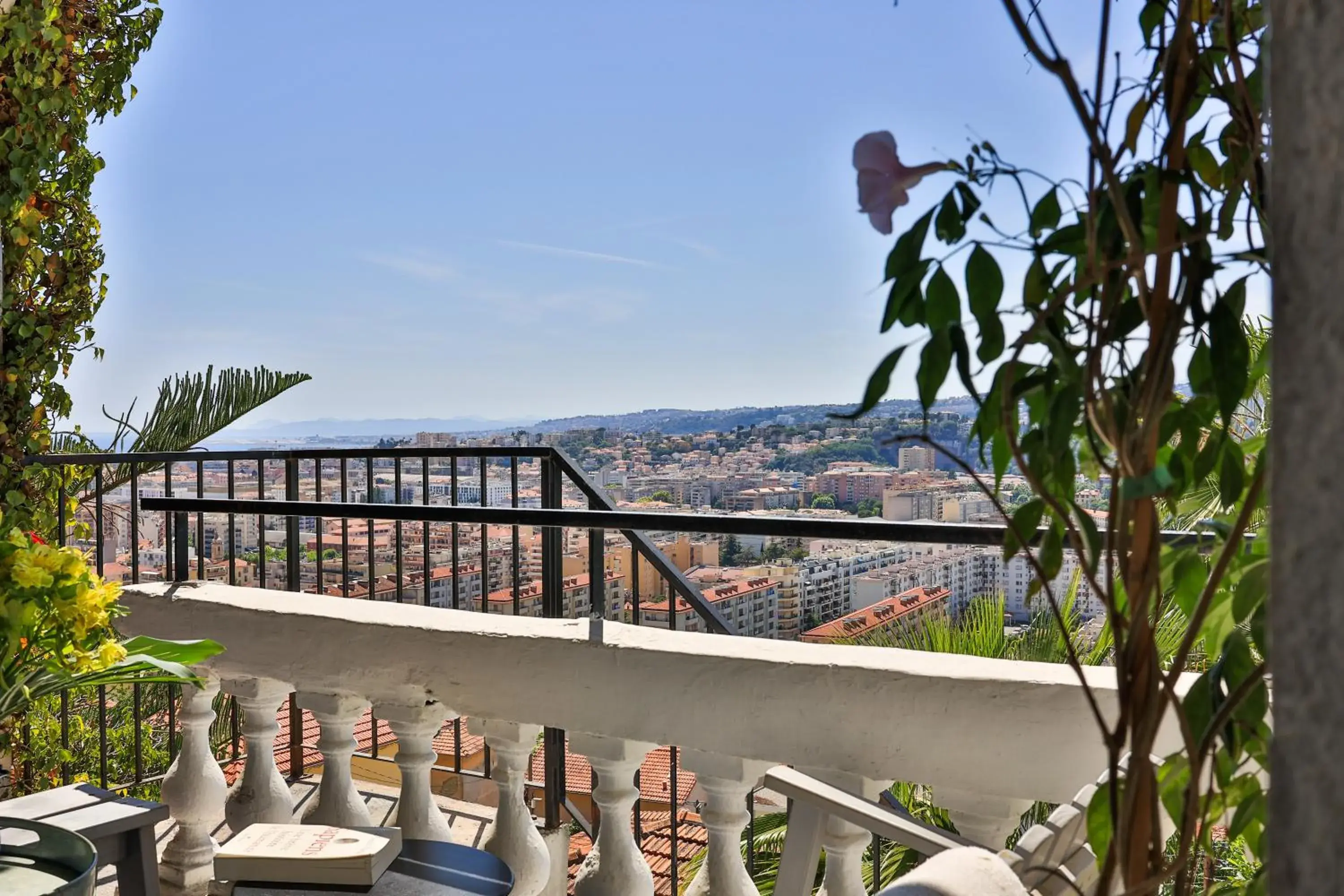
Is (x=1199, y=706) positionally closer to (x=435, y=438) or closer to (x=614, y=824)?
(x=614, y=824)

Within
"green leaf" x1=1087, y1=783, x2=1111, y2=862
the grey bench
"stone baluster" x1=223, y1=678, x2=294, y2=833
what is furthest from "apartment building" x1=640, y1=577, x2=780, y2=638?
"green leaf" x1=1087, y1=783, x2=1111, y2=862

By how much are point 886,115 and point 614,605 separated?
282 cm

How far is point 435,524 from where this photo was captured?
3.37m

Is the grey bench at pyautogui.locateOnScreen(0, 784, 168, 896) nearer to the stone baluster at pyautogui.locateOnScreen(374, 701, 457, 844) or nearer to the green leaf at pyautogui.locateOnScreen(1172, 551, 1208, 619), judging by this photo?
the stone baluster at pyautogui.locateOnScreen(374, 701, 457, 844)

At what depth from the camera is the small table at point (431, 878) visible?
112cm

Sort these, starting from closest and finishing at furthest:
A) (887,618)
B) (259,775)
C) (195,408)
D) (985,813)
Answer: (985,813), (259,775), (887,618), (195,408)

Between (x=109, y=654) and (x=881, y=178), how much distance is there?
93 cm

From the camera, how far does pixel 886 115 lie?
93 centimetres

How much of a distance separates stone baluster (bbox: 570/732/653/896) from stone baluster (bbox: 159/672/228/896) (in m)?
0.81

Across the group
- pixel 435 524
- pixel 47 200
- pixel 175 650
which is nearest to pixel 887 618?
pixel 435 524

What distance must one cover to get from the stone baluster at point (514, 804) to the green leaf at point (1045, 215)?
1200mm

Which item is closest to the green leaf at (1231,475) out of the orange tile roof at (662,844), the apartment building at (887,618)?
the apartment building at (887,618)

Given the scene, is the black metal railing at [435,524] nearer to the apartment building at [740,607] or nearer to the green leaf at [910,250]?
the apartment building at [740,607]

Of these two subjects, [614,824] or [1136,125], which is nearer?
[1136,125]
